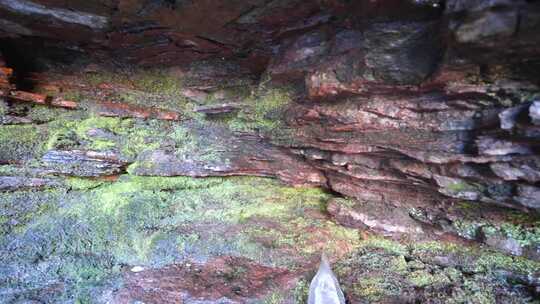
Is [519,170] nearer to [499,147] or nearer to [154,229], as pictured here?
[499,147]

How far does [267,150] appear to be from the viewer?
14.9 ft

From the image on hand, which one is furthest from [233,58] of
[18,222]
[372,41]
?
[18,222]

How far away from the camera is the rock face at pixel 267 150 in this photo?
286cm

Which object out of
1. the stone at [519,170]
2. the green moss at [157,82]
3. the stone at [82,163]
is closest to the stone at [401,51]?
the stone at [519,170]

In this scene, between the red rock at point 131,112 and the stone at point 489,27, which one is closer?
the stone at point 489,27

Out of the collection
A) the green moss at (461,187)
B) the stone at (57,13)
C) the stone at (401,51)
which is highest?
the stone at (57,13)

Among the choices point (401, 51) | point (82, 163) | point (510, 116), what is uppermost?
point (401, 51)

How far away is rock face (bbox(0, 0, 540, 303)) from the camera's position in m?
2.86

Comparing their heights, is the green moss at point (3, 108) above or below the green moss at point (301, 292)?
above

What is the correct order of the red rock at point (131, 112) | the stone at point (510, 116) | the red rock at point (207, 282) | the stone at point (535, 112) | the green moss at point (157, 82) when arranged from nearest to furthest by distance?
the stone at point (535, 112)
the stone at point (510, 116)
the red rock at point (207, 282)
the red rock at point (131, 112)
the green moss at point (157, 82)

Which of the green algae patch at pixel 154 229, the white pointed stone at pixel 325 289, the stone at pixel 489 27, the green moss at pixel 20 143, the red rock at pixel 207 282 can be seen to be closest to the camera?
the stone at pixel 489 27

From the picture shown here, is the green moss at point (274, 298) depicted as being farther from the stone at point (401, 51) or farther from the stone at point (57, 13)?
the stone at point (57, 13)

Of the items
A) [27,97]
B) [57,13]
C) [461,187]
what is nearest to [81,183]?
[27,97]

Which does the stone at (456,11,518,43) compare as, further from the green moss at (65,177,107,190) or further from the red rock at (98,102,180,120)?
the green moss at (65,177,107,190)
